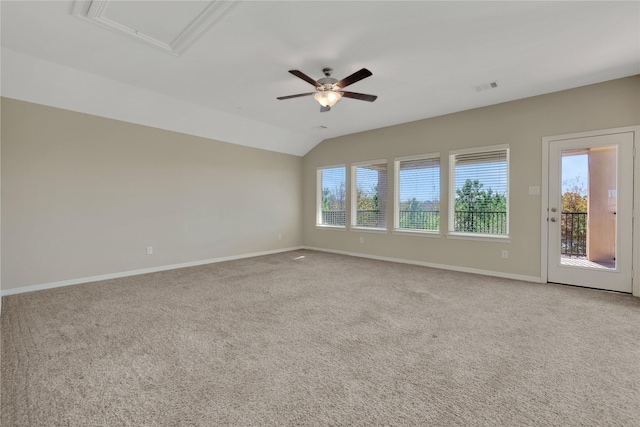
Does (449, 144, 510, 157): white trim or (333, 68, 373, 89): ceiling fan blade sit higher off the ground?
(333, 68, 373, 89): ceiling fan blade

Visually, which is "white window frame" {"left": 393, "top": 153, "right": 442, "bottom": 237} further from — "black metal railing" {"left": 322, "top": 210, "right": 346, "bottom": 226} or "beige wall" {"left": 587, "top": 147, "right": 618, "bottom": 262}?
"beige wall" {"left": 587, "top": 147, "right": 618, "bottom": 262}

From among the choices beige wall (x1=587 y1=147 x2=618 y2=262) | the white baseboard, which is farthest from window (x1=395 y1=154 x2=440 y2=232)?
beige wall (x1=587 y1=147 x2=618 y2=262)

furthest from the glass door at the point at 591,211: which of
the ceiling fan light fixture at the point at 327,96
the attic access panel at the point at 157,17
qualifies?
the attic access panel at the point at 157,17

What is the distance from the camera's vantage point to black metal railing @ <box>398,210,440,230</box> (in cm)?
534

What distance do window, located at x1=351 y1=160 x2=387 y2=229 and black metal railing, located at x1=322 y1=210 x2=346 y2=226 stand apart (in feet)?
1.13

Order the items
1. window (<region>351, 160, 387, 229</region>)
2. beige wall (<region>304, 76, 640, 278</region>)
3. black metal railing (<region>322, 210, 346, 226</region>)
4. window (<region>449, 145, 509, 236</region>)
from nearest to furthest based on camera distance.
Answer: beige wall (<region>304, 76, 640, 278</region>), window (<region>449, 145, 509, 236</region>), window (<region>351, 160, 387, 229</region>), black metal railing (<region>322, 210, 346, 226</region>)

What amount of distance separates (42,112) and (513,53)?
19.4 feet

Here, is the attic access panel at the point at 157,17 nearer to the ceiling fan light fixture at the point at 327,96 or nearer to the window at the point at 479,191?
the ceiling fan light fixture at the point at 327,96

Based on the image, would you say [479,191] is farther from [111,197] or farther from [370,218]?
[111,197]

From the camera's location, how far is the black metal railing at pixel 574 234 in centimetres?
393

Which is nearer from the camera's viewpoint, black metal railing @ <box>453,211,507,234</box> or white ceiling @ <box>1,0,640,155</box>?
white ceiling @ <box>1,0,640,155</box>

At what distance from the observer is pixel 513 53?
3037mm

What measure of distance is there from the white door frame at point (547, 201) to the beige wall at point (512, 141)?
6cm

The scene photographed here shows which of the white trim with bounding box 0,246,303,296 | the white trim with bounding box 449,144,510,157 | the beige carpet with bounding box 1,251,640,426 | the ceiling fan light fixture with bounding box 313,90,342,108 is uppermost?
the ceiling fan light fixture with bounding box 313,90,342,108
